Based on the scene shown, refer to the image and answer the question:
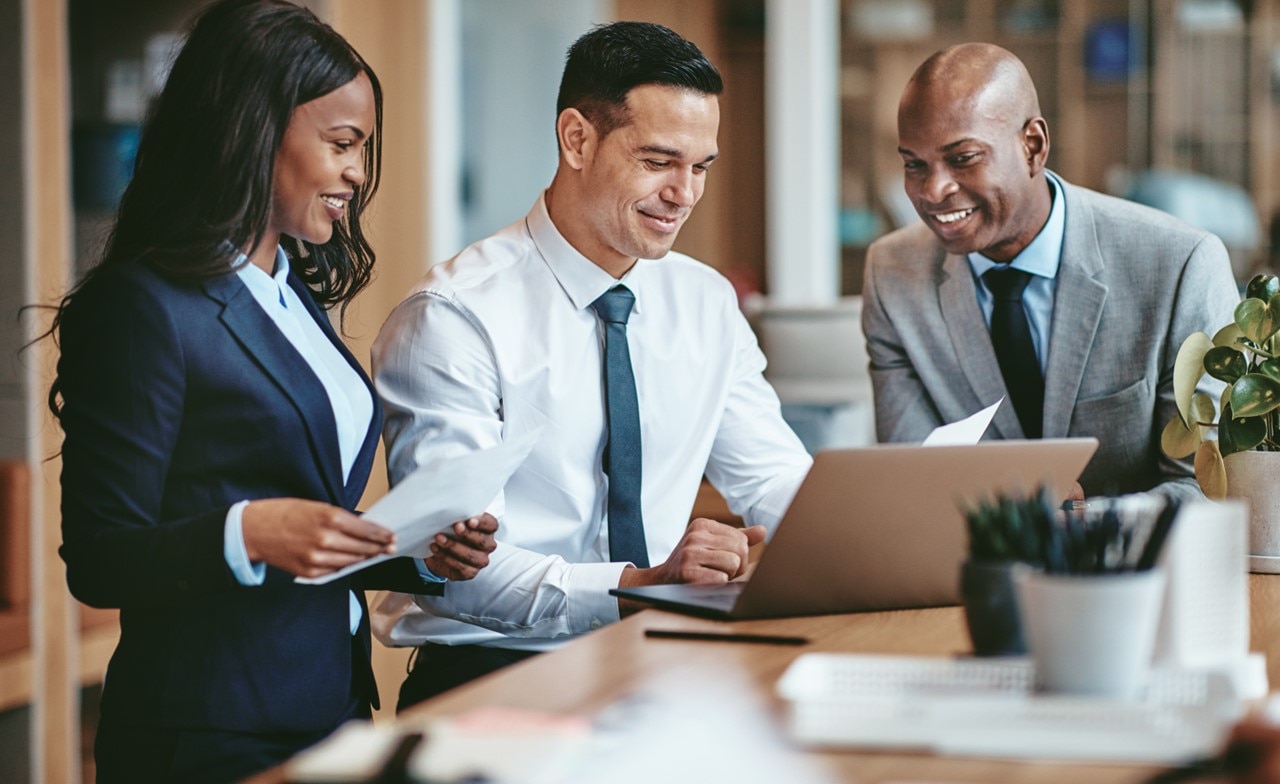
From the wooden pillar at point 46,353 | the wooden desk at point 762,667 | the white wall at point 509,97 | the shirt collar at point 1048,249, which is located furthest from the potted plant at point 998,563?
the white wall at point 509,97

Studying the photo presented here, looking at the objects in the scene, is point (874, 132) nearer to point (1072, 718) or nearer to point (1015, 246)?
point (1015, 246)

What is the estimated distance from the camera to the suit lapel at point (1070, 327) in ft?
6.48

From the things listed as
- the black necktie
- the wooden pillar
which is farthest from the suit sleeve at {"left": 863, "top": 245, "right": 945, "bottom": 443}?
the wooden pillar

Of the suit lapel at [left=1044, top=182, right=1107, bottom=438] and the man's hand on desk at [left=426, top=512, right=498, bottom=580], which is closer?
the man's hand on desk at [left=426, top=512, right=498, bottom=580]

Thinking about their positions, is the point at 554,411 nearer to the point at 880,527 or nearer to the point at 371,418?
the point at 371,418

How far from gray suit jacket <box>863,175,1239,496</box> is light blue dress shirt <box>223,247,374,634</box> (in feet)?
3.06

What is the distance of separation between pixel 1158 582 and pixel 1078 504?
680mm

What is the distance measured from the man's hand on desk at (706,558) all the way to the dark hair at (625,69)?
0.65 metres

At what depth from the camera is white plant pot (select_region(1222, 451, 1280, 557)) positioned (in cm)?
150

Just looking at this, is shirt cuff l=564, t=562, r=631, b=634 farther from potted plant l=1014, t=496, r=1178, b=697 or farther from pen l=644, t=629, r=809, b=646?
potted plant l=1014, t=496, r=1178, b=697

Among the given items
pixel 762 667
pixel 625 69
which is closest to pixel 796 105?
pixel 625 69

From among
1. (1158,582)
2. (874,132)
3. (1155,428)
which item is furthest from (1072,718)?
(874,132)

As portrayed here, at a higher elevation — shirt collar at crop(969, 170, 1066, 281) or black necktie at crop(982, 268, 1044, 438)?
shirt collar at crop(969, 170, 1066, 281)

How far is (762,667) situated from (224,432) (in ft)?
2.09
